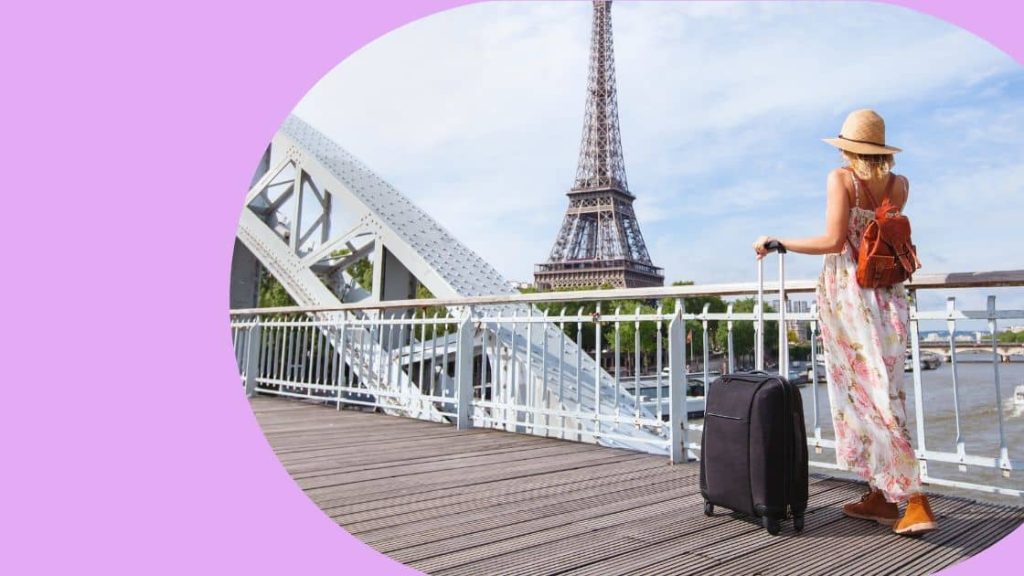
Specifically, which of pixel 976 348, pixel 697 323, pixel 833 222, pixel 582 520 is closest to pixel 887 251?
pixel 833 222

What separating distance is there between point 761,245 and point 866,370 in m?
0.55

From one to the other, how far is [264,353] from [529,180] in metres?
3.64

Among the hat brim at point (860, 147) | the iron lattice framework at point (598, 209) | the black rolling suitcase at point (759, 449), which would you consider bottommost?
the black rolling suitcase at point (759, 449)

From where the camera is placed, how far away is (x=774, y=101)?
13.7 ft

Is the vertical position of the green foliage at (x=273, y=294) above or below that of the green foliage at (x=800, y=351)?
above

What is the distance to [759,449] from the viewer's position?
1958mm

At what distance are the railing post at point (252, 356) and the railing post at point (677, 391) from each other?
16.9 ft

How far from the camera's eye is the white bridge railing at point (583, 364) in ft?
7.96

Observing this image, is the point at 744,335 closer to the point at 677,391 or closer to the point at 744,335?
the point at 744,335

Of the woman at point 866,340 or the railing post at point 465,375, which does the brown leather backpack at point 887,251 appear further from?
the railing post at point 465,375

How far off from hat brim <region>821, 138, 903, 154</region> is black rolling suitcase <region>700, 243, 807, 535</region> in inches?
32.3

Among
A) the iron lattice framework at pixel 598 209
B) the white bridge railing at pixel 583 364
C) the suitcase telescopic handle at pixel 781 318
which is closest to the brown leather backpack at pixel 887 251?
the suitcase telescopic handle at pixel 781 318

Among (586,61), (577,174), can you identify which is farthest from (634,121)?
(577,174)

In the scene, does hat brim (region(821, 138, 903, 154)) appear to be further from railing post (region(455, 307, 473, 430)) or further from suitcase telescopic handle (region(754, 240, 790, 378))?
railing post (region(455, 307, 473, 430))
